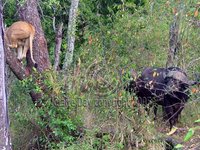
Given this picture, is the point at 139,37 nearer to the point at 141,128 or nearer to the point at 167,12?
the point at 167,12

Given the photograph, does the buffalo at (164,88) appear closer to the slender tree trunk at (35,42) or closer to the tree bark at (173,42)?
the tree bark at (173,42)

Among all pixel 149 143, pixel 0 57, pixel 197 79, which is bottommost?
pixel 149 143

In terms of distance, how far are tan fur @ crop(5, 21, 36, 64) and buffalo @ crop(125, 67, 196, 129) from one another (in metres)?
2.19

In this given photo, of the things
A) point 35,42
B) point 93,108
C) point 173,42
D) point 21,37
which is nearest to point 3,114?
point 93,108

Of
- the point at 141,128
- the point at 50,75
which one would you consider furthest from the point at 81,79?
the point at 141,128

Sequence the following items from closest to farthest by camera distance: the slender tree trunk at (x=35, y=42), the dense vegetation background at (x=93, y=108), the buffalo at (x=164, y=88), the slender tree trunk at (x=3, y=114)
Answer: the slender tree trunk at (x=3, y=114) → the dense vegetation background at (x=93, y=108) → the slender tree trunk at (x=35, y=42) → the buffalo at (x=164, y=88)

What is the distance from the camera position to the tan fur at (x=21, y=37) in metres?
10.2

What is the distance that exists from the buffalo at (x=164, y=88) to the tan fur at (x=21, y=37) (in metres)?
2.19

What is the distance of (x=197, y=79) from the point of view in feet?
36.3

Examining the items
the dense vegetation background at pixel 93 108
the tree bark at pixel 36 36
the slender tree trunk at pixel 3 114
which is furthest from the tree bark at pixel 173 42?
the slender tree trunk at pixel 3 114

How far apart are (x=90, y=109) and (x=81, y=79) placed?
2.13ft

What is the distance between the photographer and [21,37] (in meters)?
10.6

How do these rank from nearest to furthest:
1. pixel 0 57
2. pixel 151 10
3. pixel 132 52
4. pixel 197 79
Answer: pixel 0 57
pixel 197 79
pixel 132 52
pixel 151 10

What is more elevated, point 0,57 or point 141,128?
point 0,57
